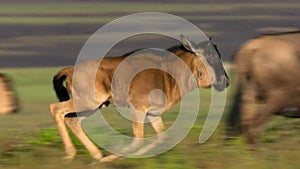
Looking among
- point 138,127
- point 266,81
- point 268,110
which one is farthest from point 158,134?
point 266,81

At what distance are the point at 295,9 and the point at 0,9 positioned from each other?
28.6 feet

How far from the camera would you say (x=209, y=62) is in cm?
1062

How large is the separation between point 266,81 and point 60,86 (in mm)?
1863

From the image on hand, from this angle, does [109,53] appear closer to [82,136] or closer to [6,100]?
[6,100]

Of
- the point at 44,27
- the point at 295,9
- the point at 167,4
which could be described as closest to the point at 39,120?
the point at 44,27

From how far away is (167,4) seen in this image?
38.5 m

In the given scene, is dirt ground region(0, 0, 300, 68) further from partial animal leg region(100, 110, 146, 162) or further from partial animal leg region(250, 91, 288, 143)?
partial animal leg region(100, 110, 146, 162)

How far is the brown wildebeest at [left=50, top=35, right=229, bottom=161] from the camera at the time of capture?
10.2 m

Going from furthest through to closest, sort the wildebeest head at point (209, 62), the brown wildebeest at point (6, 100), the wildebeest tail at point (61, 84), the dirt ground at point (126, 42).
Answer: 1. the dirt ground at point (126, 42)
2. the brown wildebeest at point (6, 100)
3. the wildebeest head at point (209, 62)
4. the wildebeest tail at point (61, 84)

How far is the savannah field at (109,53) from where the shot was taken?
949cm

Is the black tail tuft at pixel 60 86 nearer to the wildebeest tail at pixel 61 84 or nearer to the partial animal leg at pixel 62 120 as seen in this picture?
the wildebeest tail at pixel 61 84

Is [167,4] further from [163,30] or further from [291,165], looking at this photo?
[291,165]

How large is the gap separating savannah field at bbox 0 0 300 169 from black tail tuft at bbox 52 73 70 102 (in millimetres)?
300

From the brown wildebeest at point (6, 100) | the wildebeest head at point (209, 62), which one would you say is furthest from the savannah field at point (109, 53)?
the wildebeest head at point (209, 62)
